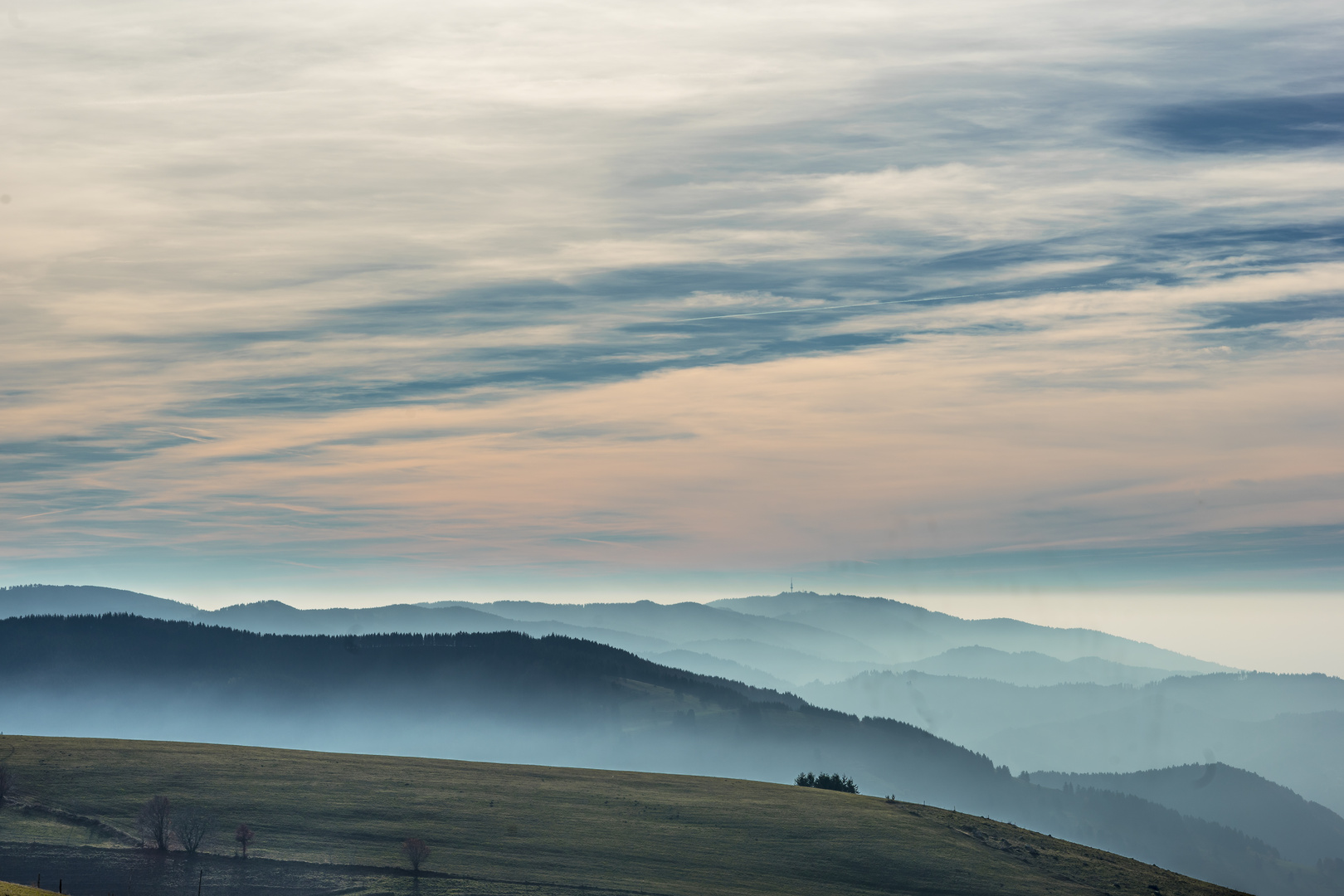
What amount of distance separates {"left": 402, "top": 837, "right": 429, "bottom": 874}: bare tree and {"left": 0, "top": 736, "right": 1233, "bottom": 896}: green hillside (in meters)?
0.94

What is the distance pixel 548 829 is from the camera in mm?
88875

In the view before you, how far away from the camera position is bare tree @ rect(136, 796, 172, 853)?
257ft

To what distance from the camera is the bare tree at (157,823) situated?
7831 cm

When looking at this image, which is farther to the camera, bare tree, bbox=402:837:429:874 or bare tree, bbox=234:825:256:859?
bare tree, bbox=234:825:256:859

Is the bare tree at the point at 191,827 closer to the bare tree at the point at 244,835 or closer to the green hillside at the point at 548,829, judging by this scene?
the green hillside at the point at 548,829

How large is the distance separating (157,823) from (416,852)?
20.6 metres

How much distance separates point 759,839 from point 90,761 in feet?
210

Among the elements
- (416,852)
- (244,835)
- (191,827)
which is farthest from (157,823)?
(416,852)

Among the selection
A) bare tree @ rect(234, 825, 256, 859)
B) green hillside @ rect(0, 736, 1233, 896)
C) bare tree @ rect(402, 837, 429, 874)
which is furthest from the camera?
green hillside @ rect(0, 736, 1233, 896)

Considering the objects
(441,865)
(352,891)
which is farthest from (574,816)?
(352,891)

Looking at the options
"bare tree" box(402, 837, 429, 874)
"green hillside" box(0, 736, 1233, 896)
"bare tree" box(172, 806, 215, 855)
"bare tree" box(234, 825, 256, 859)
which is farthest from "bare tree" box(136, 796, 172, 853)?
"bare tree" box(402, 837, 429, 874)

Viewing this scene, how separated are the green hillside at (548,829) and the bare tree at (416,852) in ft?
3.07

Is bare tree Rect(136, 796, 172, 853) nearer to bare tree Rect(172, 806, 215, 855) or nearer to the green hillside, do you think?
bare tree Rect(172, 806, 215, 855)

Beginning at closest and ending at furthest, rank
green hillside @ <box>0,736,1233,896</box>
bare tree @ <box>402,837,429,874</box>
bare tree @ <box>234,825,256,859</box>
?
bare tree @ <box>402,837,429,874</box> < bare tree @ <box>234,825,256,859</box> < green hillside @ <box>0,736,1233,896</box>
